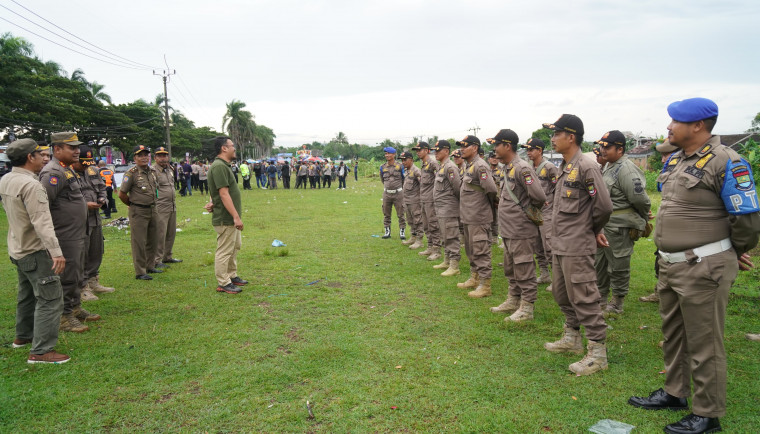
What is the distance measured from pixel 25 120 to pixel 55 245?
28.6m

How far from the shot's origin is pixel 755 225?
2811 millimetres

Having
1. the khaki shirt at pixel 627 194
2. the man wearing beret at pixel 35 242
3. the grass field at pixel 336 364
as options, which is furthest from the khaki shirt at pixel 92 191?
the khaki shirt at pixel 627 194

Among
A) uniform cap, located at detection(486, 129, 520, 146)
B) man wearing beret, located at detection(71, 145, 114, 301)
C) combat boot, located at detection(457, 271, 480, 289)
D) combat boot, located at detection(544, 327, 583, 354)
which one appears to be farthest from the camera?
combat boot, located at detection(457, 271, 480, 289)

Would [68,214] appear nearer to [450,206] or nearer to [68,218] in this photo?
[68,218]

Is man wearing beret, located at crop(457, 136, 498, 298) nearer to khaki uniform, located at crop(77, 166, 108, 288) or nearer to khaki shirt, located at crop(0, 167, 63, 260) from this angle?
khaki shirt, located at crop(0, 167, 63, 260)

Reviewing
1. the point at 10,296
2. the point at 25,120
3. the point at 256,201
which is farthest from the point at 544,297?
the point at 25,120

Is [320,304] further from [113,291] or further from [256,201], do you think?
[256,201]

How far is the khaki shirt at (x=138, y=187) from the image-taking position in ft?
23.8

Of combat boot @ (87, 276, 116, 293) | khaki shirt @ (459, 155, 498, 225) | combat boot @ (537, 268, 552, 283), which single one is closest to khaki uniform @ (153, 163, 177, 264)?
combat boot @ (87, 276, 116, 293)

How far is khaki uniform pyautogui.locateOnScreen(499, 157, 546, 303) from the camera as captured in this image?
5105 mm

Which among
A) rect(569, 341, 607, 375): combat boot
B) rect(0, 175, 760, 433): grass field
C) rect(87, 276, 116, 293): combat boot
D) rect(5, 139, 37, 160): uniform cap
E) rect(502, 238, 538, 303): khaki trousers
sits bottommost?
rect(0, 175, 760, 433): grass field

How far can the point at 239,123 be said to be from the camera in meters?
68.9

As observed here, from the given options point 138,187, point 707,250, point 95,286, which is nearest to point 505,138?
point 707,250

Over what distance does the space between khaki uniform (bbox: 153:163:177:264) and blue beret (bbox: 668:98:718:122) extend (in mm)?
7271
